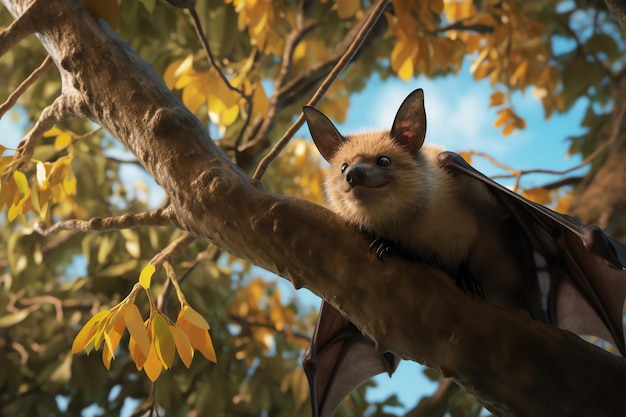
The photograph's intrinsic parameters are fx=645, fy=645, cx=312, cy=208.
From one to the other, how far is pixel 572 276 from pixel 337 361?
599mm

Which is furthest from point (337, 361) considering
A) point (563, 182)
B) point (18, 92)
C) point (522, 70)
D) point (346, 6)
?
point (563, 182)

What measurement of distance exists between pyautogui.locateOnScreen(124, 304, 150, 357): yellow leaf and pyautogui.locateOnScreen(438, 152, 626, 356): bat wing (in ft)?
2.39

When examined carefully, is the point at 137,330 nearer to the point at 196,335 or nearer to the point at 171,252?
the point at 196,335

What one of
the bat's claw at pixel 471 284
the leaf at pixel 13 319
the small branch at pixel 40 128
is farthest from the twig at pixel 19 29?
the leaf at pixel 13 319

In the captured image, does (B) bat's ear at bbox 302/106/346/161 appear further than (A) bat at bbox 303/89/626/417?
Yes

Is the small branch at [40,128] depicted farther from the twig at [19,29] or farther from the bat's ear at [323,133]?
the bat's ear at [323,133]

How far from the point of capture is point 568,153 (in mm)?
3518

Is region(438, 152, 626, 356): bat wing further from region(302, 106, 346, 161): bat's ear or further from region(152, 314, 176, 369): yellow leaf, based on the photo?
region(152, 314, 176, 369): yellow leaf

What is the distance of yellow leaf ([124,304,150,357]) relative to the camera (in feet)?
4.04

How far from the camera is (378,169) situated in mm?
1401

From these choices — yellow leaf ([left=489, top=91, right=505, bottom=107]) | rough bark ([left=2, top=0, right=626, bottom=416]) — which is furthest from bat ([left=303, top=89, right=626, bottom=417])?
yellow leaf ([left=489, top=91, right=505, bottom=107])

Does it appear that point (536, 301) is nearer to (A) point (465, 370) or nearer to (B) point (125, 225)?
(A) point (465, 370)

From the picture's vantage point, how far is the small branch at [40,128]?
1524 millimetres

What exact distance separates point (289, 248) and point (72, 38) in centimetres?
74
